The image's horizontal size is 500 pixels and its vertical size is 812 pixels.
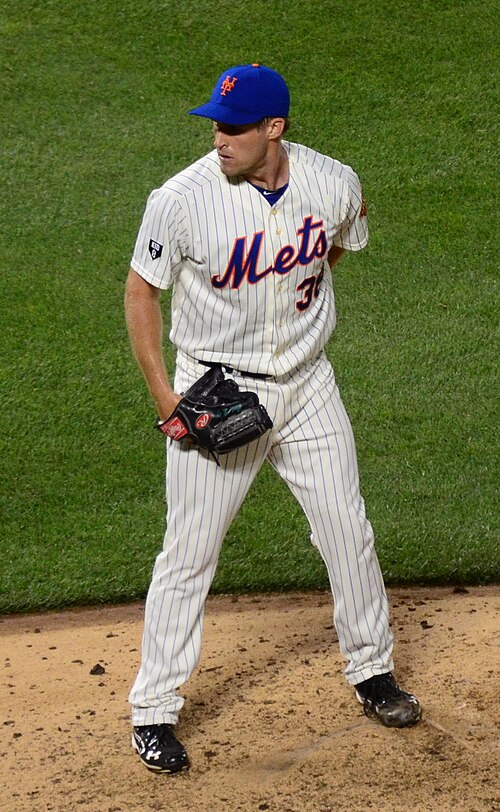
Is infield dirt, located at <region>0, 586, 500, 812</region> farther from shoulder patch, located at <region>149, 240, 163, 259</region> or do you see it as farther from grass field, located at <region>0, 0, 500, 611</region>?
shoulder patch, located at <region>149, 240, 163, 259</region>

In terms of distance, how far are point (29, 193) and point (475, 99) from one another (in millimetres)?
3419

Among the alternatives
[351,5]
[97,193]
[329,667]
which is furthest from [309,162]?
[351,5]

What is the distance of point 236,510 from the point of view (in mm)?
3812

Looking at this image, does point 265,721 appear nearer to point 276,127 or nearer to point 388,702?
point 388,702

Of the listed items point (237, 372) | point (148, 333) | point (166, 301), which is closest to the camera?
point (148, 333)

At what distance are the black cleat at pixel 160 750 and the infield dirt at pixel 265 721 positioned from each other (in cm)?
4

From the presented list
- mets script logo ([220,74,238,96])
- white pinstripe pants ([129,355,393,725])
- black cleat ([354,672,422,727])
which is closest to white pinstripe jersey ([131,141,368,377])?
white pinstripe pants ([129,355,393,725])

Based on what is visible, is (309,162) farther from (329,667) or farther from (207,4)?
(207,4)

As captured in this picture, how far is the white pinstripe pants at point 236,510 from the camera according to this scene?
12.2 ft

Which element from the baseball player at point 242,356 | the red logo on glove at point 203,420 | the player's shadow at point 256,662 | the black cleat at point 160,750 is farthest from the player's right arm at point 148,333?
the player's shadow at point 256,662

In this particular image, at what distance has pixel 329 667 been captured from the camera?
4.35m

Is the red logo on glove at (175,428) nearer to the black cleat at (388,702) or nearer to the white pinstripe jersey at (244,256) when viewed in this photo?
the white pinstripe jersey at (244,256)

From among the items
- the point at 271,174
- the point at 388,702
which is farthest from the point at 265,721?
the point at 271,174

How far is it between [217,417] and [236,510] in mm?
399
